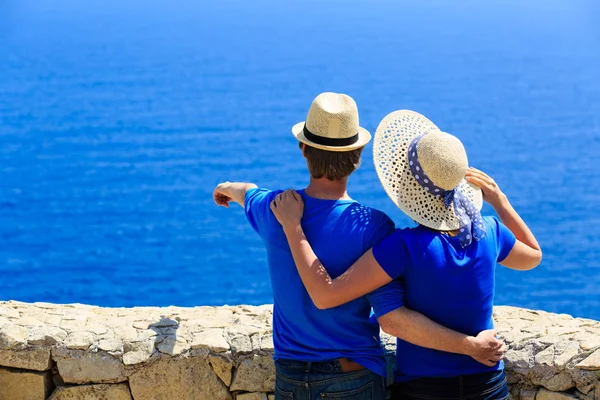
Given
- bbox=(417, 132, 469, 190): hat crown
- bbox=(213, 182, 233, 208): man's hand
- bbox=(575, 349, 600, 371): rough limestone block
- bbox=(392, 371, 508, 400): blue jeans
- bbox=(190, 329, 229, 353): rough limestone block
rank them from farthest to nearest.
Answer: bbox=(190, 329, 229, 353): rough limestone block, bbox=(213, 182, 233, 208): man's hand, bbox=(575, 349, 600, 371): rough limestone block, bbox=(392, 371, 508, 400): blue jeans, bbox=(417, 132, 469, 190): hat crown

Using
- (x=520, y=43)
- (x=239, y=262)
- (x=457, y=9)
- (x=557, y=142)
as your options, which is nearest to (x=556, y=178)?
(x=557, y=142)

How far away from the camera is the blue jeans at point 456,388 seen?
Result: 2328 mm

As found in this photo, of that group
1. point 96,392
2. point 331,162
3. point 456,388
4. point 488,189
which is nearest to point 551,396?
point 456,388

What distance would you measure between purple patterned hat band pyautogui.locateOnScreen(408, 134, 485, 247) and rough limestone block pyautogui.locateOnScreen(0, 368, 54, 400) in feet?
4.98

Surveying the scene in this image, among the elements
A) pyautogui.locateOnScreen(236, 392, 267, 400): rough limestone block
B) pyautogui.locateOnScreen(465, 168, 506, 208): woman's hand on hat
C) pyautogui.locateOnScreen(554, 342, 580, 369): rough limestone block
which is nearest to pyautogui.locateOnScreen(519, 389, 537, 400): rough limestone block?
pyautogui.locateOnScreen(554, 342, 580, 369): rough limestone block

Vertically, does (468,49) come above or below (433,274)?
above

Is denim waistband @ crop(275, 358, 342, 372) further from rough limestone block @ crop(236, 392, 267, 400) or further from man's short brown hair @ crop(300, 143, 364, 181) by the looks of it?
rough limestone block @ crop(236, 392, 267, 400)

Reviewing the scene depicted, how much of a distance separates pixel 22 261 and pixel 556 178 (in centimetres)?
557

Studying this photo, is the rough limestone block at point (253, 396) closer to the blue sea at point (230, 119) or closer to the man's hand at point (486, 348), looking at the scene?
the man's hand at point (486, 348)

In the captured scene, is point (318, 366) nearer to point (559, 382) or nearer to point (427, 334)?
point (427, 334)

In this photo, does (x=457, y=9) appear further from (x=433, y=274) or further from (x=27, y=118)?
(x=433, y=274)

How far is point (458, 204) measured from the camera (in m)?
2.30

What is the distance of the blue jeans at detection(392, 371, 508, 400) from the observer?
233 centimetres

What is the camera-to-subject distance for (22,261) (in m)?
8.11
